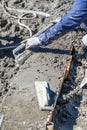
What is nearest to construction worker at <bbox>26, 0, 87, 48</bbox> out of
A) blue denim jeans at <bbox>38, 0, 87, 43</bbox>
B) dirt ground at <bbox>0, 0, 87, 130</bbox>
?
blue denim jeans at <bbox>38, 0, 87, 43</bbox>

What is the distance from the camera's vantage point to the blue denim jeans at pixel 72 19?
6078 millimetres

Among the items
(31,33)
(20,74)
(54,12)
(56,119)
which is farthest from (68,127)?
(54,12)

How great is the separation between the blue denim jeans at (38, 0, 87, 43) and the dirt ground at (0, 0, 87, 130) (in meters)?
0.65

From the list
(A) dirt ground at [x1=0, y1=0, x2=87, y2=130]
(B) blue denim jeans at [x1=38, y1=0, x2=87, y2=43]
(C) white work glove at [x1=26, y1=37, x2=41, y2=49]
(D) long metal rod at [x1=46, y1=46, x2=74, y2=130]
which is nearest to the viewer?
(D) long metal rod at [x1=46, y1=46, x2=74, y2=130]

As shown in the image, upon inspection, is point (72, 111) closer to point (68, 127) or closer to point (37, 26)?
point (68, 127)

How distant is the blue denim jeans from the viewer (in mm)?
6078

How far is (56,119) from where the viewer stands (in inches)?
242

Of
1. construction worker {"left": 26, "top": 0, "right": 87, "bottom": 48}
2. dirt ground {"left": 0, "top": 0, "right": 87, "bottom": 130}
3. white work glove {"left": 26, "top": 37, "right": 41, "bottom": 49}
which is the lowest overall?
dirt ground {"left": 0, "top": 0, "right": 87, "bottom": 130}

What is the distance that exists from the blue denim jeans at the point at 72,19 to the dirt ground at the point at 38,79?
2.12 feet

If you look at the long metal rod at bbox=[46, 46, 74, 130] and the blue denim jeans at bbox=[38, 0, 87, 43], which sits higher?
the blue denim jeans at bbox=[38, 0, 87, 43]

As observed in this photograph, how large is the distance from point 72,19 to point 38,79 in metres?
1.20

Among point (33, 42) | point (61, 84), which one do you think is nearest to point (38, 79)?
point (61, 84)

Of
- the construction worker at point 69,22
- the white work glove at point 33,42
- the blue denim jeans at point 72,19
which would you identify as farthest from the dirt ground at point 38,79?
the blue denim jeans at point 72,19

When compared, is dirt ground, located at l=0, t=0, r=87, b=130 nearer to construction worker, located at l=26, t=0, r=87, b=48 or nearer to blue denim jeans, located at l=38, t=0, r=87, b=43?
construction worker, located at l=26, t=0, r=87, b=48
